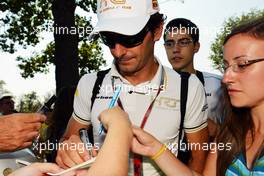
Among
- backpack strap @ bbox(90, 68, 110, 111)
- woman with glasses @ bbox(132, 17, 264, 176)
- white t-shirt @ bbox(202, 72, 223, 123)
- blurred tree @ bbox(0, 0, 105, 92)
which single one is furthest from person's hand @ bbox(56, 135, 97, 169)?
blurred tree @ bbox(0, 0, 105, 92)

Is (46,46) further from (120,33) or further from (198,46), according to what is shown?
(120,33)

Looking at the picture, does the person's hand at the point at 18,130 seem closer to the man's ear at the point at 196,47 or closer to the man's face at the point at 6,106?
the man's ear at the point at 196,47

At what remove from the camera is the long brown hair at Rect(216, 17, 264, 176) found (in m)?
2.54

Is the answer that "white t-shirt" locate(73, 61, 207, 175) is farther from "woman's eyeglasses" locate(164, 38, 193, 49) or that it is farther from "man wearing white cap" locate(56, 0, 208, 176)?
"woman's eyeglasses" locate(164, 38, 193, 49)

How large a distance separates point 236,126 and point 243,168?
41 centimetres

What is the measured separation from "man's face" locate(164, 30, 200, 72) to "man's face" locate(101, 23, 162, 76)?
1.63m

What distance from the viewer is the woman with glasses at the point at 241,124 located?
2.42 m

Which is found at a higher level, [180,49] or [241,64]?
[180,49]

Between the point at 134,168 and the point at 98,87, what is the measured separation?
722 mm

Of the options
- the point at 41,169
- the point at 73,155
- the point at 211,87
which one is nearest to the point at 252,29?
the point at 73,155

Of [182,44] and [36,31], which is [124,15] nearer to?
[182,44]

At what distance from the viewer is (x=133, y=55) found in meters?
3.09

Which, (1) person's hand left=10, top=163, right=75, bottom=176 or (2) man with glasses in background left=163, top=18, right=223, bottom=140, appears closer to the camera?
(1) person's hand left=10, top=163, right=75, bottom=176

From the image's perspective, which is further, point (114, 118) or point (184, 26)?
point (184, 26)
